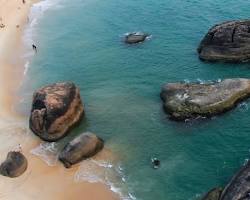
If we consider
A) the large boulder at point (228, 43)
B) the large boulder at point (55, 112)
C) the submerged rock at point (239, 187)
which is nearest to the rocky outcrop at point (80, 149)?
the large boulder at point (55, 112)

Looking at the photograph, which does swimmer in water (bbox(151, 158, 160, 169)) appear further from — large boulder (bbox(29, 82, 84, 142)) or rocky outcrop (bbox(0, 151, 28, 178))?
rocky outcrop (bbox(0, 151, 28, 178))

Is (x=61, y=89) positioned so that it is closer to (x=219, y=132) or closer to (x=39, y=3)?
(x=219, y=132)

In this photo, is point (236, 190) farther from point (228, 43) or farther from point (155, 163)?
point (228, 43)

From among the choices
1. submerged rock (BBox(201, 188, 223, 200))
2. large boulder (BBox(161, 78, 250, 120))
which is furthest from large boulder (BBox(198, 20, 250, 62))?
submerged rock (BBox(201, 188, 223, 200))

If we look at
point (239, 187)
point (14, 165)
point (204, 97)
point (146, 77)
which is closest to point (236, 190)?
point (239, 187)

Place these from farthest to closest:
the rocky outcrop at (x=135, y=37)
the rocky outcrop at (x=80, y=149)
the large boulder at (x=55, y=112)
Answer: the rocky outcrop at (x=135, y=37)
the large boulder at (x=55, y=112)
the rocky outcrop at (x=80, y=149)

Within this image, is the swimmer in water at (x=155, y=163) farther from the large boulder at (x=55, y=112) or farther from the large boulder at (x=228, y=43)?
the large boulder at (x=228, y=43)

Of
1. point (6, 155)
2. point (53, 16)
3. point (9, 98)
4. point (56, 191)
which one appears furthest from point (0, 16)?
point (56, 191)
